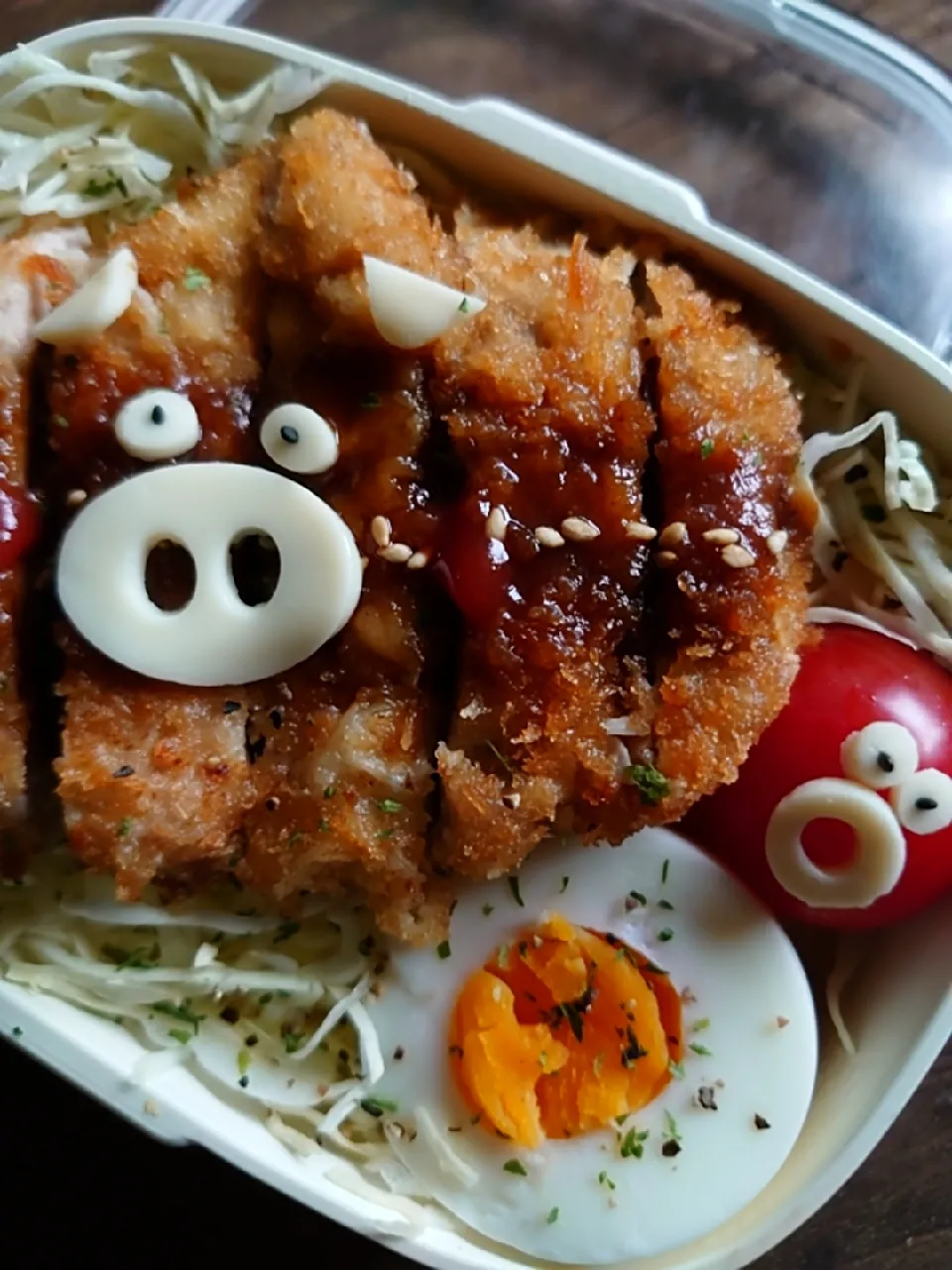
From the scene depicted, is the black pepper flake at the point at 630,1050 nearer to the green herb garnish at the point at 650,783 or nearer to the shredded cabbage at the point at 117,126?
the green herb garnish at the point at 650,783

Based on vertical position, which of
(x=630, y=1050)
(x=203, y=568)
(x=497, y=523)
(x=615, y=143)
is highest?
(x=615, y=143)

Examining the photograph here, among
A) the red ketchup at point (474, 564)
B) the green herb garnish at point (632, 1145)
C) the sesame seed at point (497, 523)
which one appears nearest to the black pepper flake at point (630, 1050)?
the green herb garnish at point (632, 1145)

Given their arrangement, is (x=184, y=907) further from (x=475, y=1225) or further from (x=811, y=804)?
(x=811, y=804)

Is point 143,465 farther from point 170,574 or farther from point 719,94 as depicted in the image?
point 719,94

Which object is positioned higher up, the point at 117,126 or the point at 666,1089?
the point at 117,126

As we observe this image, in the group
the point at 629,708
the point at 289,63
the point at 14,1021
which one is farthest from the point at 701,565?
the point at 14,1021

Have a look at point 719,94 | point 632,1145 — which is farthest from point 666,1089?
point 719,94

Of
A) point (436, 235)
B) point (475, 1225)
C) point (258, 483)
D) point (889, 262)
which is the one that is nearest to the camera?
point (258, 483)
